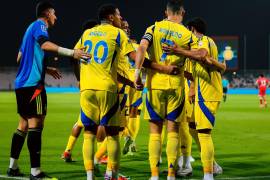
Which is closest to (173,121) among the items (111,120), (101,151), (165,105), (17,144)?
(165,105)

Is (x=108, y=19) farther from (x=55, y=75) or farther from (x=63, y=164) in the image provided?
(x=63, y=164)

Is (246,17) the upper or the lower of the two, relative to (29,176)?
upper

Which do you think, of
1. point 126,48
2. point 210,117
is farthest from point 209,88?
point 126,48

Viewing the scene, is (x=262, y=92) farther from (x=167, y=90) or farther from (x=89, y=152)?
(x=89, y=152)

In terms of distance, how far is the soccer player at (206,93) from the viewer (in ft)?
25.0

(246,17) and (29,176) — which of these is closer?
(29,176)

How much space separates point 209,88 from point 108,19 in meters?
1.86

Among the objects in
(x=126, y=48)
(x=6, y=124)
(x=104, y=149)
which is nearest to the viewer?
(x=126, y=48)

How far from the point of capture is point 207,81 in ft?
26.0

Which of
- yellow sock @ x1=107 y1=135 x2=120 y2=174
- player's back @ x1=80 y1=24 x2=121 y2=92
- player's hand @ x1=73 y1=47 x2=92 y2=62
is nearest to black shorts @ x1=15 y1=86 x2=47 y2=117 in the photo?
player's back @ x1=80 y1=24 x2=121 y2=92

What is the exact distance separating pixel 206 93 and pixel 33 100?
8.37 ft

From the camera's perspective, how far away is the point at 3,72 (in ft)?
211

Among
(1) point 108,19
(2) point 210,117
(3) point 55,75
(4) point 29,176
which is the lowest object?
(4) point 29,176

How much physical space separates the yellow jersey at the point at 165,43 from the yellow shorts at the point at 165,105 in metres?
0.09
